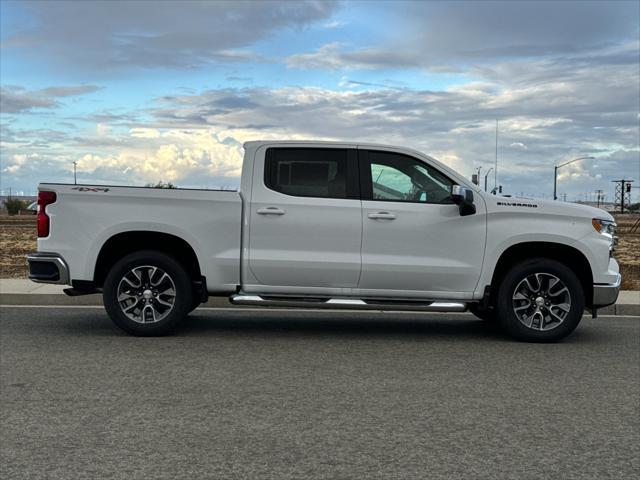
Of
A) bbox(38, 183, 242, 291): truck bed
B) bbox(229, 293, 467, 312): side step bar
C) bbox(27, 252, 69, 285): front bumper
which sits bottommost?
bbox(229, 293, 467, 312): side step bar

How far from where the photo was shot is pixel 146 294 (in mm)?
7922

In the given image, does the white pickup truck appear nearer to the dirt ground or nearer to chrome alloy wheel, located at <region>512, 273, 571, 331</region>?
chrome alloy wheel, located at <region>512, 273, 571, 331</region>

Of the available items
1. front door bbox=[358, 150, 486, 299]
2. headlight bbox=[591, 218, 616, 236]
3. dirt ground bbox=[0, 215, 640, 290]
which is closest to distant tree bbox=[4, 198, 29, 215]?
dirt ground bbox=[0, 215, 640, 290]

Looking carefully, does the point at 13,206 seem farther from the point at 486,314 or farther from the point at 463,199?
the point at 463,199

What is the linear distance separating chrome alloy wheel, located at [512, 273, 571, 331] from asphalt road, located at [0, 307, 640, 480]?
1.05ft

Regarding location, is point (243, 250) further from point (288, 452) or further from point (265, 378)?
point (288, 452)

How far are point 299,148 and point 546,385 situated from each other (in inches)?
147

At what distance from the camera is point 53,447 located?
4297 mm

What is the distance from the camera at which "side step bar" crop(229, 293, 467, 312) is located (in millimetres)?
7773

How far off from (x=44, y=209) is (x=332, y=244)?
315cm

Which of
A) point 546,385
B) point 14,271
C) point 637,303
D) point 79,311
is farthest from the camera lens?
point 14,271

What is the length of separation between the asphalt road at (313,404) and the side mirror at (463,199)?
4.84 ft

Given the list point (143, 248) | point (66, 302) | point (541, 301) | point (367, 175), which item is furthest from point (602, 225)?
point (66, 302)

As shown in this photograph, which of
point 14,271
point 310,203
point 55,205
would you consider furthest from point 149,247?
point 14,271
